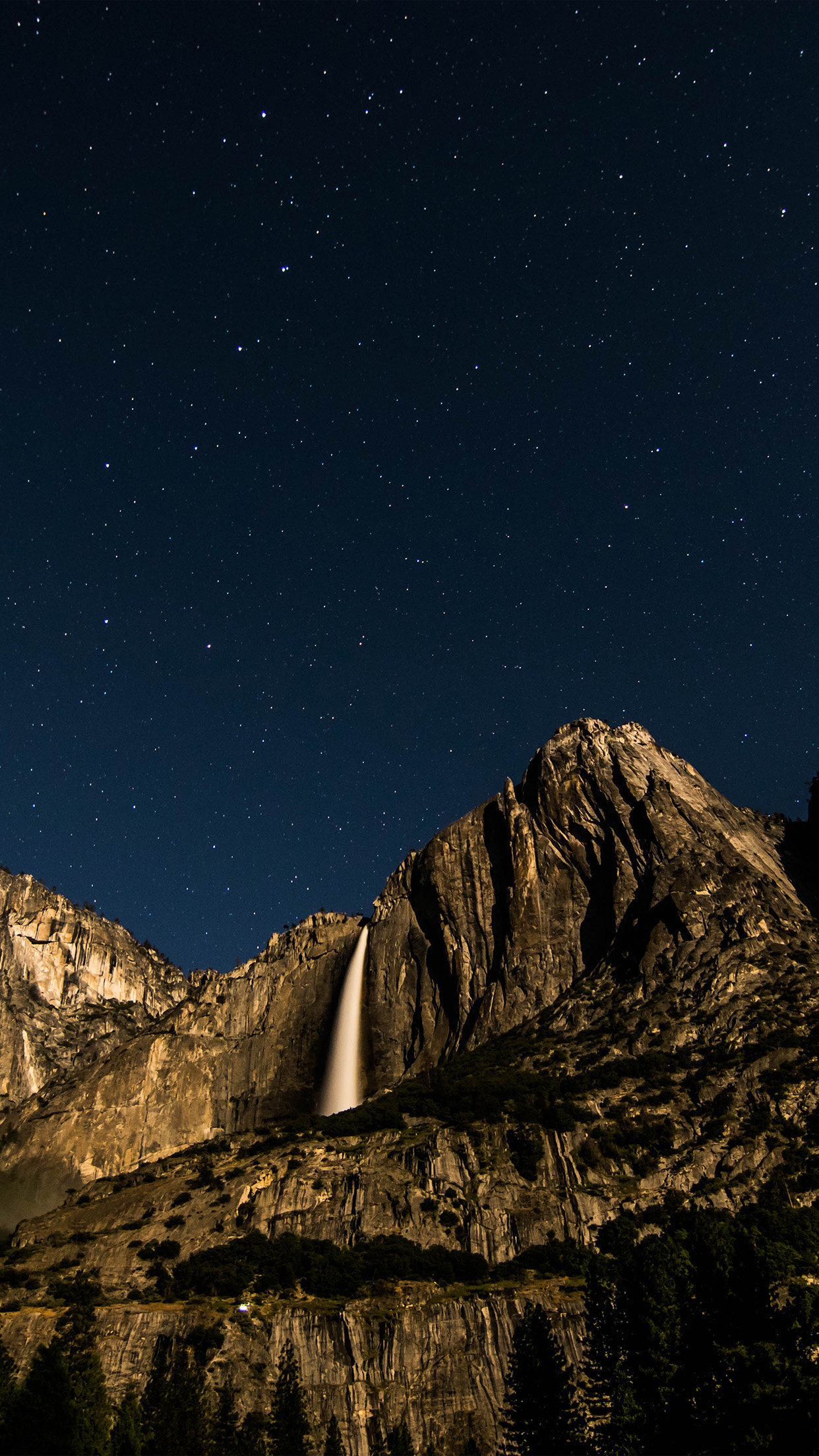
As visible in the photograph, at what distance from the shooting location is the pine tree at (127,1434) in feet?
143

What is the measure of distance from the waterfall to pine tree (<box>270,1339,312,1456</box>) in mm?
72843

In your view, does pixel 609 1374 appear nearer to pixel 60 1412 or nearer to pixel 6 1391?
pixel 60 1412

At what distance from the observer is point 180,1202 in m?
83.7

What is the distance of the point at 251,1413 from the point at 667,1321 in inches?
997

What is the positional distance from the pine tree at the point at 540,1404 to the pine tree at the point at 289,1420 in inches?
415

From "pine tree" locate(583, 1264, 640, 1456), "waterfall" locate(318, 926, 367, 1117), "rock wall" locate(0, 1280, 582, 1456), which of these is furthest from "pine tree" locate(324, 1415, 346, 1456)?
"waterfall" locate(318, 926, 367, 1117)

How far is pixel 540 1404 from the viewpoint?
4178 centimetres

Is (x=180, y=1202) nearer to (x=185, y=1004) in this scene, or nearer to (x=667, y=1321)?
(x=667, y=1321)

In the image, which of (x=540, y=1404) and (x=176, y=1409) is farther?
(x=176, y=1409)

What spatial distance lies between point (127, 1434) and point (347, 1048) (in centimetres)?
9110

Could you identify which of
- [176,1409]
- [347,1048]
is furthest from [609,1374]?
[347,1048]

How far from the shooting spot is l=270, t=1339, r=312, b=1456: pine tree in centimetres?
4562

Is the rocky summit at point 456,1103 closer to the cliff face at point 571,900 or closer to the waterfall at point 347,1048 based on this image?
the cliff face at point 571,900

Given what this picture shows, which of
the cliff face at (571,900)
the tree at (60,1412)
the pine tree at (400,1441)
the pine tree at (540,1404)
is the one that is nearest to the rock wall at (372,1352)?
the pine tree at (400,1441)
